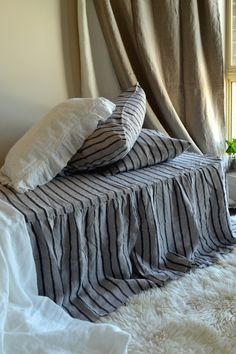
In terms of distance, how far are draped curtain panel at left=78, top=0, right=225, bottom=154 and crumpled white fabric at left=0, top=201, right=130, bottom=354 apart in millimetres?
1173

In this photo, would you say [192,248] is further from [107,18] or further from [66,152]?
[107,18]

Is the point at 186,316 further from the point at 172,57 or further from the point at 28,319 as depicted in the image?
the point at 172,57

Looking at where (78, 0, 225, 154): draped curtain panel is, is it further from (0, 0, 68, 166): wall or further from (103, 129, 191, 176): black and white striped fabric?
(103, 129, 191, 176): black and white striped fabric

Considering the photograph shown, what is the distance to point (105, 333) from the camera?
1280mm

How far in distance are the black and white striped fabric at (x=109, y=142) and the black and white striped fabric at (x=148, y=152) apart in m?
0.06

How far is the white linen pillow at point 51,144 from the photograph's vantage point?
5.25 feet

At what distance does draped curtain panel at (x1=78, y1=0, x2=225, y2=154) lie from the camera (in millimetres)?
2275

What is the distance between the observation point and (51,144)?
1.64 m

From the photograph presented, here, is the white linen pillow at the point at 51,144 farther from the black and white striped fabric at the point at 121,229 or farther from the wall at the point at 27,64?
the wall at the point at 27,64

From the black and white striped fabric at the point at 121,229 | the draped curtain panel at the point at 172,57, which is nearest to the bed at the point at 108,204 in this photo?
the black and white striped fabric at the point at 121,229

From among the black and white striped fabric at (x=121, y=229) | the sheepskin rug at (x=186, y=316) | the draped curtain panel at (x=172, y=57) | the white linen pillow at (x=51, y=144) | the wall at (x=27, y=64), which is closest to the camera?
the sheepskin rug at (x=186, y=316)

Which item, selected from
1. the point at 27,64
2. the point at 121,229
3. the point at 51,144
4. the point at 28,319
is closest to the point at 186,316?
the point at 121,229

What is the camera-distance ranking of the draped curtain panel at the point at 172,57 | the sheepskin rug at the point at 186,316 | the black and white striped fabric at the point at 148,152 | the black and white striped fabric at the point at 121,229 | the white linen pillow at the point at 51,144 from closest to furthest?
1. the sheepskin rug at the point at 186,316
2. the black and white striped fabric at the point at 121,229
3. the white linen pillow at the point at 51,144
4. the black and white striped fabric at the point at 148,152
5. the draped curtain panel at the point at 172,57

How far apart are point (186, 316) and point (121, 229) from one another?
1.29 feet
